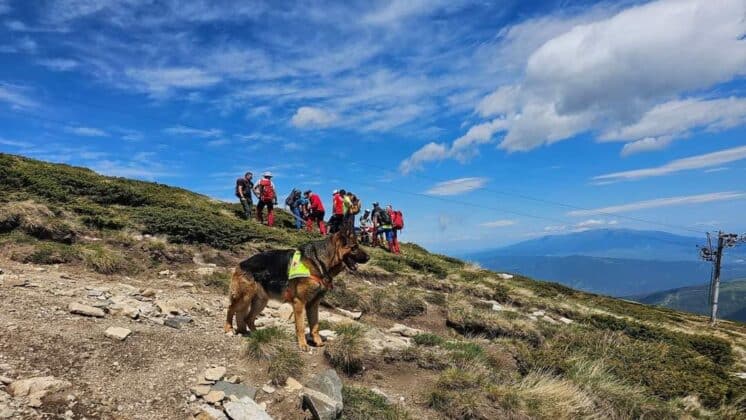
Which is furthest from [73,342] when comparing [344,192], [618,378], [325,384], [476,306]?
[344,192]

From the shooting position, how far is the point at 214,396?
249 inches

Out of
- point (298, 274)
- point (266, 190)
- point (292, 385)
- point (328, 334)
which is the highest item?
point (266, 190)

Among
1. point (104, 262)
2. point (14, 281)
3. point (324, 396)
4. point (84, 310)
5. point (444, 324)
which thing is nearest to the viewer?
point (324, 396)

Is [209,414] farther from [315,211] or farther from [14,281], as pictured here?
[315,211]

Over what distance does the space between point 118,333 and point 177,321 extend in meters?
1.42

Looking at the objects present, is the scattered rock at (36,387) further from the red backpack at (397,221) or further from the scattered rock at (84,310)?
the red backpack at (397,221)

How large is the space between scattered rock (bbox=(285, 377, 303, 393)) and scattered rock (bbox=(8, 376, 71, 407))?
2.86 meters

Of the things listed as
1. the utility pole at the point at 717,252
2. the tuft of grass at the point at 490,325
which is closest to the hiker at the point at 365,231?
the tuft of grass at the point at 490,325

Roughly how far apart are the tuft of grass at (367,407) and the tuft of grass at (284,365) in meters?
0.86

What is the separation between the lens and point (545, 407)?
762cm

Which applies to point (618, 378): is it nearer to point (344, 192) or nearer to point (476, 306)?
point (476, 306)

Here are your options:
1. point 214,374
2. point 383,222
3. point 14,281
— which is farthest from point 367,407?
point 383,222

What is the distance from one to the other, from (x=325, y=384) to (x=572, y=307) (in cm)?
1581

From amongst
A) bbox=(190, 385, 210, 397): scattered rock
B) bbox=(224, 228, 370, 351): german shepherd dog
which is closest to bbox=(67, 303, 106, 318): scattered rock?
bbox=(224, 228, 370, 351): german shepherd dog
